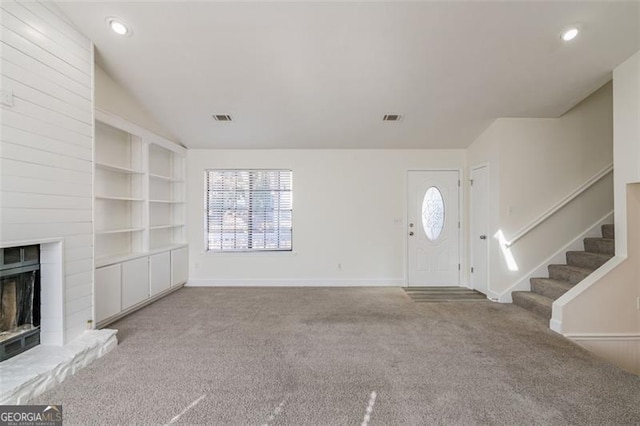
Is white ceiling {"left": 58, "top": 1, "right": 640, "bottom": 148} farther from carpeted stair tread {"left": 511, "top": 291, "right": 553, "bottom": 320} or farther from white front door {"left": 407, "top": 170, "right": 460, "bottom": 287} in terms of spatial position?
carpeted stair tread {"left": 511, "top": 291, "right": 553, "bottom": 320}

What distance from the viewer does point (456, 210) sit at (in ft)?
16.4

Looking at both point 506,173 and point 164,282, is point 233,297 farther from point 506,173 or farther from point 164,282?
point 506,173

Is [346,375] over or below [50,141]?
below

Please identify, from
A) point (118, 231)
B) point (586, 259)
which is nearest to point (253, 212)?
point (118, 231)

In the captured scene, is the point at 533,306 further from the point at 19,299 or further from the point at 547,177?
the point at 19,299

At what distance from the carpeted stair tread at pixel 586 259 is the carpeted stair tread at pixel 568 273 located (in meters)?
0.08

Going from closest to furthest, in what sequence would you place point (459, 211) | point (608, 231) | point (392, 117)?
point (608, 231) → point (392, 117) → point (459, 211)

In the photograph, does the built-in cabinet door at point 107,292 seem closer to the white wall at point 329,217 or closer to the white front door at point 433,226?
the white wall at point 329,217

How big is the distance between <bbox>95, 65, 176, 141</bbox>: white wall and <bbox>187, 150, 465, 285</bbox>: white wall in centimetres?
114

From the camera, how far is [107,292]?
3186mm

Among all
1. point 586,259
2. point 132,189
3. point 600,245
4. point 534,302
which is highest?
point 132,189

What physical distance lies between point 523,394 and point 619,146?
2.90 m

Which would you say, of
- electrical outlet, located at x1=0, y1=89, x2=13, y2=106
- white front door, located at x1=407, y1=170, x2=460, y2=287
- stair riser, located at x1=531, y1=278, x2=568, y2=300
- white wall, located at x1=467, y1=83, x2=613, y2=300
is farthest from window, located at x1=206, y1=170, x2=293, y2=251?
stair riser, located at x1=531, y1=278, x2=568, y2=300

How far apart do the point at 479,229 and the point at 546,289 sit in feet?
3.90
